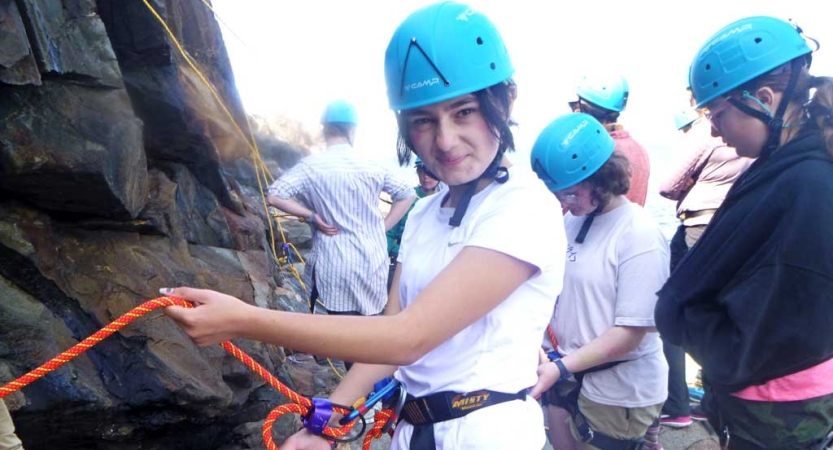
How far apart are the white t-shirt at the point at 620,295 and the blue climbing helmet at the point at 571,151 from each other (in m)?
0.28

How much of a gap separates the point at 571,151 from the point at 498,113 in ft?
4.35

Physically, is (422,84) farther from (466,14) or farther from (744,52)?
(744,52)

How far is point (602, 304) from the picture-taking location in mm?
2689

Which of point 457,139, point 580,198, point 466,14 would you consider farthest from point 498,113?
point 580,198

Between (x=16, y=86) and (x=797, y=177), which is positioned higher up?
(x=16, y=86)

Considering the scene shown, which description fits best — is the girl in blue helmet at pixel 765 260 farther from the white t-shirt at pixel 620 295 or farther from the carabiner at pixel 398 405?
the carabiner at pixel 398 405

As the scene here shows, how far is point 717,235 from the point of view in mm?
2076

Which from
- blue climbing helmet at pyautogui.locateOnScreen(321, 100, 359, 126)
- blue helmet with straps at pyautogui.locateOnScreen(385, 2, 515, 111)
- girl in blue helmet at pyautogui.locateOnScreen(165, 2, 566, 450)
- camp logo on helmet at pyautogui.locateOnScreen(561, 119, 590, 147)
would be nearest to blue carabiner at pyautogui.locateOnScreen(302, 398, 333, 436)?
girl in blue helmet at pyautogui.locateOnScreen(165, 2, 566, 450)

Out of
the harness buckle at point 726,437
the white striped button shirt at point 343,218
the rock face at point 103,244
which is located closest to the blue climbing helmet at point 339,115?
the white striped button shirt at point 343,218

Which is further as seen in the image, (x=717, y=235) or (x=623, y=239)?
(x=623, y=239)

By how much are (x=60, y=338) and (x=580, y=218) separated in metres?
2.87

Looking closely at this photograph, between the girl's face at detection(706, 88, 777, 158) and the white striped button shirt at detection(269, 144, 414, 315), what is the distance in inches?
118

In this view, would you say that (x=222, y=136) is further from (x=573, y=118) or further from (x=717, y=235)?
(x=717, y=235)

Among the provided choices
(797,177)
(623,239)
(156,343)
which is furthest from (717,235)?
(156,343)
